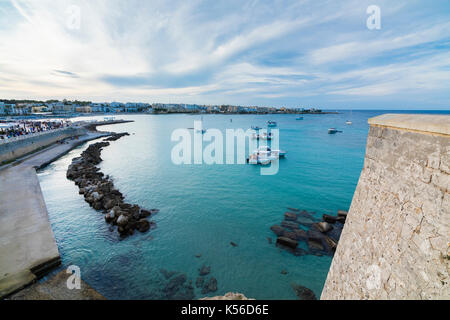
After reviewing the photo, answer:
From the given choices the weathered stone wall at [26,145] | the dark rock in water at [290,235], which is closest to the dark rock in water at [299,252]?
the dark rock in water at [290,235]

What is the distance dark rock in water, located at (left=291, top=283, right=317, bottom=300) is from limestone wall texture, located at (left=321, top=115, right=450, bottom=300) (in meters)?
3.46

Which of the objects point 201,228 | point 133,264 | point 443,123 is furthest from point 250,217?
point 443,123

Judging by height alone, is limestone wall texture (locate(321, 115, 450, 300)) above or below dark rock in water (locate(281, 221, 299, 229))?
above

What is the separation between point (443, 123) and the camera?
270cm

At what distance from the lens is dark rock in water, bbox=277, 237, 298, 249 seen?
9.84 meters

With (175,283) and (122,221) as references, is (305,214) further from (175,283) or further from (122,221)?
(122,221)

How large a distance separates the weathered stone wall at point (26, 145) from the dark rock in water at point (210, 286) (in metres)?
26.2

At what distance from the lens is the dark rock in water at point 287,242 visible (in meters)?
9.84

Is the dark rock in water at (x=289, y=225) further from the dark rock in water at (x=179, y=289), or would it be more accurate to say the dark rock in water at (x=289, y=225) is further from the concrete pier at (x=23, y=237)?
the concrete pier at (x=23, y=237)

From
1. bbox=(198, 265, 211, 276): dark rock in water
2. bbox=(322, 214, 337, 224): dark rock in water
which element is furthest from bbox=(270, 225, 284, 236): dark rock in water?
bbox=(198, 265, 211, 276): dark rock in water

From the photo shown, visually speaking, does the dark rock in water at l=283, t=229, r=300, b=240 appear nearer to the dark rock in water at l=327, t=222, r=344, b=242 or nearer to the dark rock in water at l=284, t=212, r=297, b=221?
the dark rock in water at l=284, t=212, r=297, b=221

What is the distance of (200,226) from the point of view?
40.6ft


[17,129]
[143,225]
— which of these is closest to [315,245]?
[143,225]
